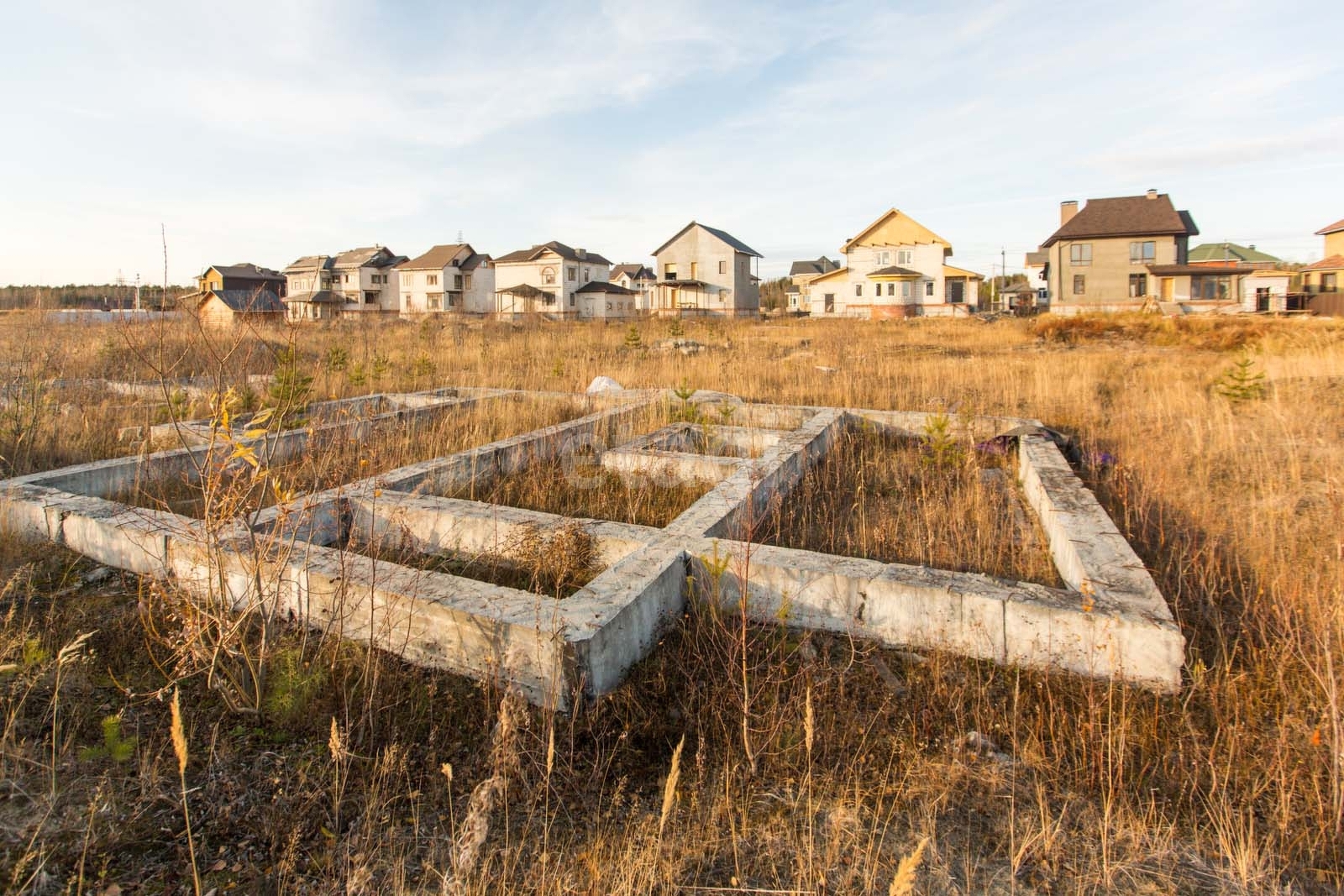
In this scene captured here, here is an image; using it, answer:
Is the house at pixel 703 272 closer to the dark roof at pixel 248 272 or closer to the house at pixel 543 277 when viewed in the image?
the house at pixel 543 277

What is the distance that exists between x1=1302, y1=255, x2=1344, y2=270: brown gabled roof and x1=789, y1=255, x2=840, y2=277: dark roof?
49.1 metres

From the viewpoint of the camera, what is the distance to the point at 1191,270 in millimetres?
37094

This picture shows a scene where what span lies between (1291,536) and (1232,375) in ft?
14.9

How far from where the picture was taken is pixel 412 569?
338 centimetres

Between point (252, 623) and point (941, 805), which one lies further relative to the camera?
point (252, 623)

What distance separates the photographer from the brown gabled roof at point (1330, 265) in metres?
36.8

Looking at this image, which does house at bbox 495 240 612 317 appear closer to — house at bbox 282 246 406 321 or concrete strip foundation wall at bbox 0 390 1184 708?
house at bbox 282 246 406 321

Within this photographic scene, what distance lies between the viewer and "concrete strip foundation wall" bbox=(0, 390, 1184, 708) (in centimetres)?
281

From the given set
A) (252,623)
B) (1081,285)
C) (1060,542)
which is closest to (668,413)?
(1060,542)

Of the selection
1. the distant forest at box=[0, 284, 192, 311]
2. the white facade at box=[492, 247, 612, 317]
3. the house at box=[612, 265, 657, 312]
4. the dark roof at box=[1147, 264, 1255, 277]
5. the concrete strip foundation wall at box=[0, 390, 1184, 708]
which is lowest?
the concrete strip foundation wall at box=[0, 390, 1184, 708]

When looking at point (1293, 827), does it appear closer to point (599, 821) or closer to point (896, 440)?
point (599, 821)

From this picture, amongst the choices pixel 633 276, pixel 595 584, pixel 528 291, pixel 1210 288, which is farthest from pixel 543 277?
pixel 595 584

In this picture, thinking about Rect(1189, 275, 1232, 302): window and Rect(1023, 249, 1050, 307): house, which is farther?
Rect(1023, 249, 1050, 307): house

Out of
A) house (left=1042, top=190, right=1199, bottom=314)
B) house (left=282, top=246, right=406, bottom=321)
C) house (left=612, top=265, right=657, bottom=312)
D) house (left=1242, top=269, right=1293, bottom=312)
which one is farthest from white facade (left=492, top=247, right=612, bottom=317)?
house (left=1242, top=269, right=1293, bottom=312)
